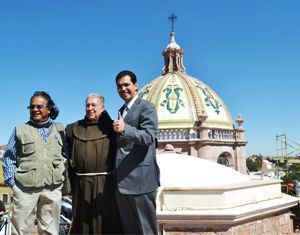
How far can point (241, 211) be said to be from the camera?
5.64m

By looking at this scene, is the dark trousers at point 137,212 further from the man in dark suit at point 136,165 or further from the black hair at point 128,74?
the black hair at point 128,74

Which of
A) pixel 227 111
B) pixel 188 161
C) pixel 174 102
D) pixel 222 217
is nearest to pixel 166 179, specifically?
pixel 188 161

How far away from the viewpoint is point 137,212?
9.04 feet

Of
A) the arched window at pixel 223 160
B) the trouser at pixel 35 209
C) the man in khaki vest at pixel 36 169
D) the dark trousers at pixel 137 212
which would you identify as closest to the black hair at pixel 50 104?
the man in khaki vest at pixel 36 169

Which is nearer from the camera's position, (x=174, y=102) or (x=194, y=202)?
(x=194, y=202)

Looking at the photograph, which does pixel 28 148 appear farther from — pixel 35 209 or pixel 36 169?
pixel 35 209

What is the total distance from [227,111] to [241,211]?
18.9 meters

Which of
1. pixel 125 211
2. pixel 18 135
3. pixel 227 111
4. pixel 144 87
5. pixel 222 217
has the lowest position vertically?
pixel 222 217

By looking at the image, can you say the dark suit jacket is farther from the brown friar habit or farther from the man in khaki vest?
the man in khaki vest

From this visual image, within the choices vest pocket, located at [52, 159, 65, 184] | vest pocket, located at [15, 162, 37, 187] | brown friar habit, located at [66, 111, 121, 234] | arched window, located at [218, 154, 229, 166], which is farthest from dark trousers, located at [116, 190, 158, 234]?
arched window, located at [218, 154, 229, 166]

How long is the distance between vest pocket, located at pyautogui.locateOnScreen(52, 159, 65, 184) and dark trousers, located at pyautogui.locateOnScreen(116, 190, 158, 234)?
0.53 m

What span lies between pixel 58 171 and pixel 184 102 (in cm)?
1979

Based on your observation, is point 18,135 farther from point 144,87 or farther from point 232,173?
point 144,87

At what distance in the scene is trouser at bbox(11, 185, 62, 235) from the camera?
2902 mm
